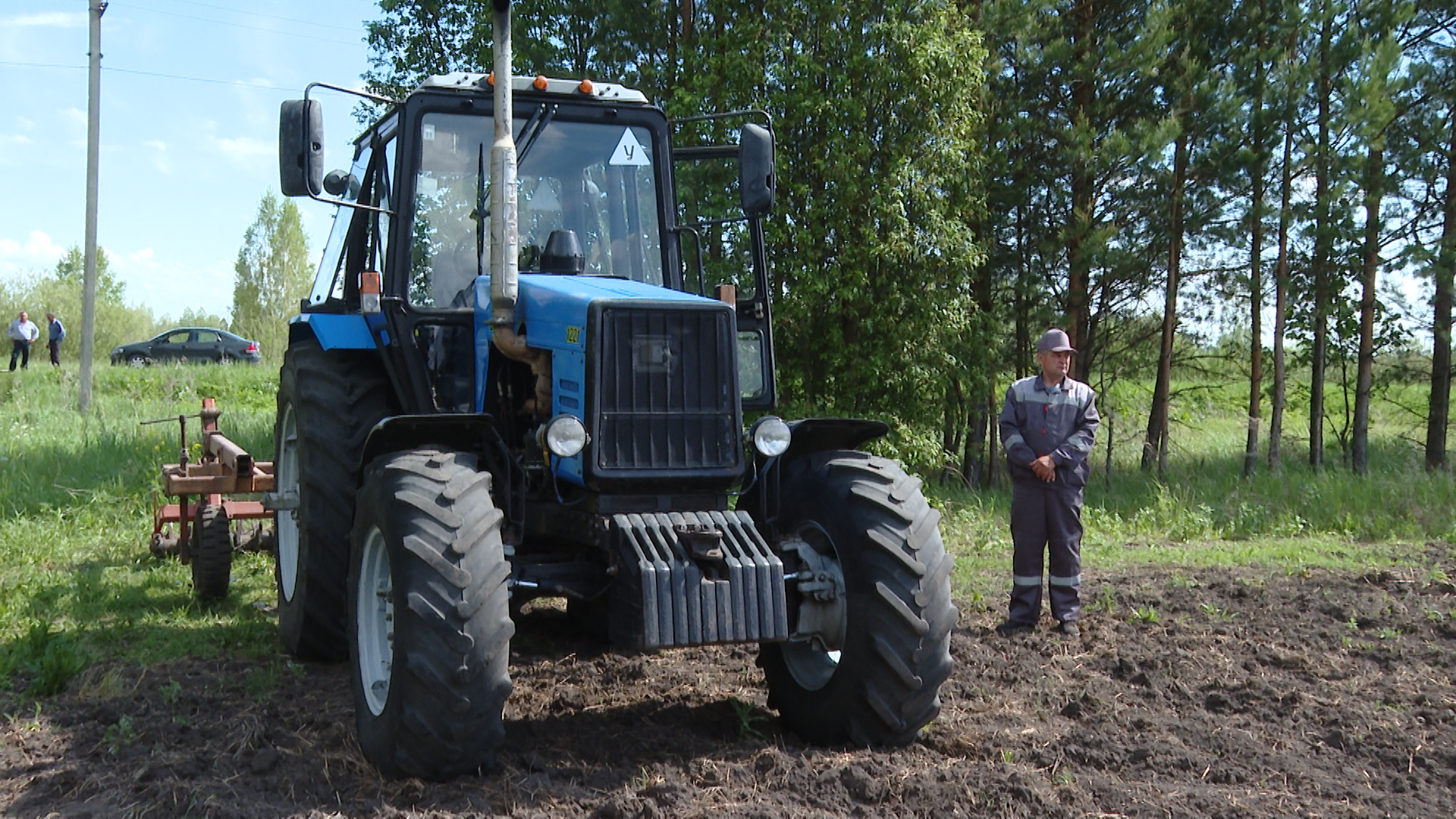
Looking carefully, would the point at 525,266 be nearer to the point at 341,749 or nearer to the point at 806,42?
the point at 341,749

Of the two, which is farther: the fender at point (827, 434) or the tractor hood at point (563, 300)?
the fender at point (827, 434)

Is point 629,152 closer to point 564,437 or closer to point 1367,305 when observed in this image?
point 564,437

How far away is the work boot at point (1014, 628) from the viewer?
22.7 feet

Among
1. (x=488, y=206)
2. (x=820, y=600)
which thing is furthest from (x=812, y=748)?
(x=488, y=206)

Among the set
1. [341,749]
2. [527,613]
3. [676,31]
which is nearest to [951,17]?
[676,31]

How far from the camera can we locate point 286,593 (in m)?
6.55

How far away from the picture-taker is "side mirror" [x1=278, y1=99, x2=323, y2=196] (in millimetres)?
4906

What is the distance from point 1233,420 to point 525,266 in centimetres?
1637

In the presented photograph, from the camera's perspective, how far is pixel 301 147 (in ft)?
16.2

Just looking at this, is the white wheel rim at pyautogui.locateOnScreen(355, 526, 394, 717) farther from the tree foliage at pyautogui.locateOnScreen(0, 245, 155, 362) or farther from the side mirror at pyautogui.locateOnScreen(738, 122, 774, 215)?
the tree foliage at pyautogui.locateOnScreen(0, 245, 155, 362)

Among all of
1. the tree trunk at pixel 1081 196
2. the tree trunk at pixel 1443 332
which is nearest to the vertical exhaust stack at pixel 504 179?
the tree trunk at pixel 1081 196

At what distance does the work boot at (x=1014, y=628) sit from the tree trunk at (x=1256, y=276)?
10.0 metres

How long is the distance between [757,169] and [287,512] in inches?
134

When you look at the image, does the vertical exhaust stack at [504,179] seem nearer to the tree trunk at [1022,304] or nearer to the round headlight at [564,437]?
the round headlight at [564,437]
